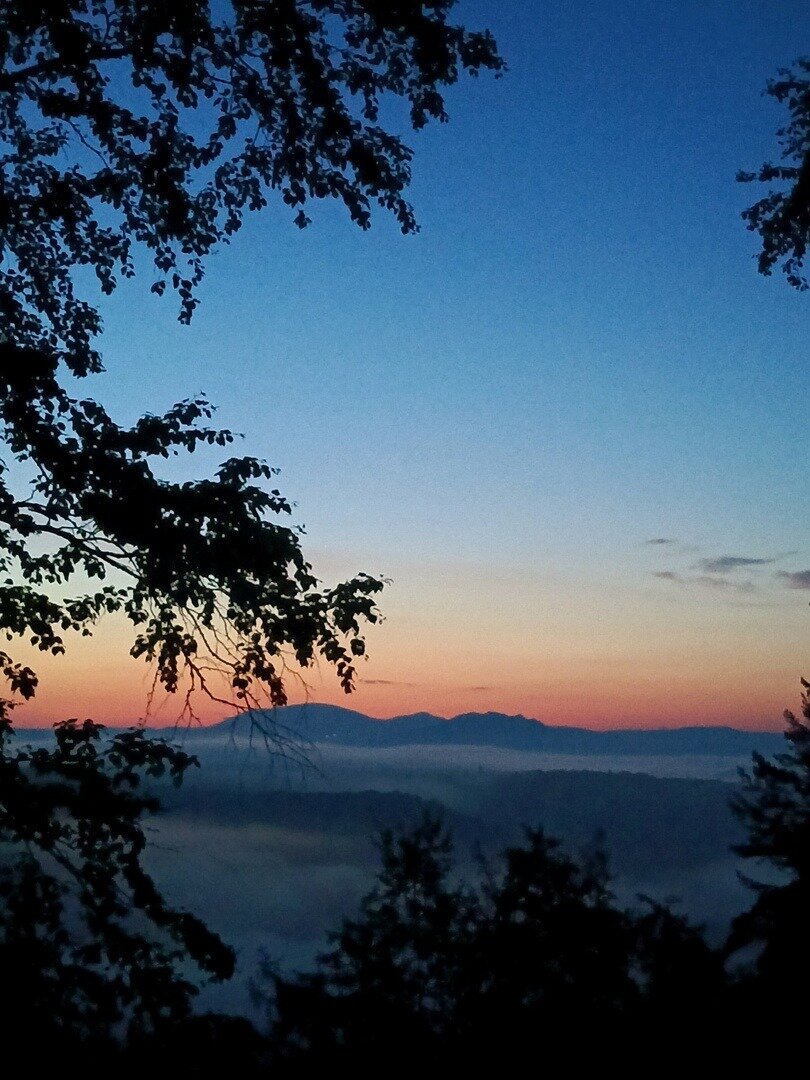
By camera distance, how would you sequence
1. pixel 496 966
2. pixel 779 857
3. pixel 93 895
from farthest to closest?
1. pixel 779 857
2. pixel 496 966
3. pixel 93 895

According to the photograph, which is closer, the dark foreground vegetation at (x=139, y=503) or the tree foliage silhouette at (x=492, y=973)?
the dark foreground vegetation at (x=139, y=503)

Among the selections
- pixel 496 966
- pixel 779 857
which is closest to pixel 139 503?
pixel 496 966

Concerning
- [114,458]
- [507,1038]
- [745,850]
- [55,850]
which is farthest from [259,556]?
[745,850]

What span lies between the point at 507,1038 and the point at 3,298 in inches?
589

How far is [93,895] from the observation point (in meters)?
9.52

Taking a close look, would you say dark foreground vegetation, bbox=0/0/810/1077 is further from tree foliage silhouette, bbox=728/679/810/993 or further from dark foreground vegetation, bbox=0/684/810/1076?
tree foliage silhouette, bbox=728/679/810/993

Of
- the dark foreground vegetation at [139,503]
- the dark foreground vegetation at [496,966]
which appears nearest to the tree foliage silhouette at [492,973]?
the dark foreground vegetation at [496,966]

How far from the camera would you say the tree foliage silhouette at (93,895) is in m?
8.97

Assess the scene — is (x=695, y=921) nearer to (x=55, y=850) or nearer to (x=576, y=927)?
(x=576, y=927)

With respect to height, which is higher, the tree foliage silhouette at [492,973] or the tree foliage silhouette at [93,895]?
the tree foliage silhouette at [93,895]

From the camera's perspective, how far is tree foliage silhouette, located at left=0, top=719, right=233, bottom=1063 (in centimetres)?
897

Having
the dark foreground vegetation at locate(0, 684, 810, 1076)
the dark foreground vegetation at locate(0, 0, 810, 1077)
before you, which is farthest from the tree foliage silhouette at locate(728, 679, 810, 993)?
the dark foreground vegetation at locate(0, 0, 810, 1077)

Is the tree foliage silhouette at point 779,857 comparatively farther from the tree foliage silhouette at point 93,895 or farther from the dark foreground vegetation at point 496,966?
the tree foliage silhouette at point 93,895

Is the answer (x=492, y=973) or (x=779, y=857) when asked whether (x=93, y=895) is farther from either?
(x=779, y=857)
